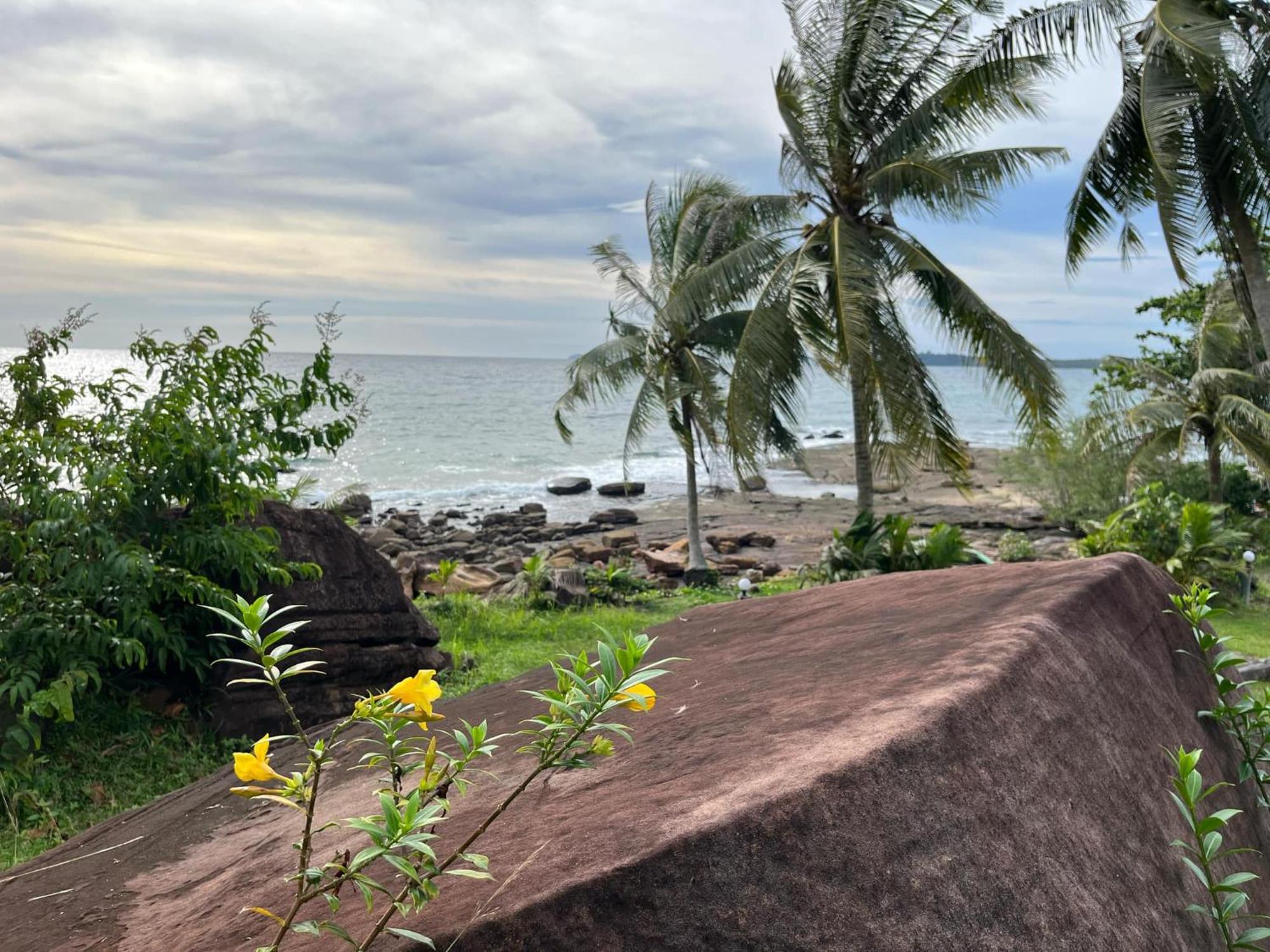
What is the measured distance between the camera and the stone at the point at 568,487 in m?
41.9

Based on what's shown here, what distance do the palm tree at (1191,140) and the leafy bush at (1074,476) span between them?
7401mm

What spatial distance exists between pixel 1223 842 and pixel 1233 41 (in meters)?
14.1

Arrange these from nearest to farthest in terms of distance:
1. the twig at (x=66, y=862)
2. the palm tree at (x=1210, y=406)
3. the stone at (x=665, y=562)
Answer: the twig at (x=66, y=862), the palm tree at (x=1210, y=406), the stone at (x=665, y=562)

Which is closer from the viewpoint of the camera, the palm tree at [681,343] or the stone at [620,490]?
the palm tree at [681,343]

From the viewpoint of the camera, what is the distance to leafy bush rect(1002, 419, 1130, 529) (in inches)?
974

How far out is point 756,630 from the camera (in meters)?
3.55

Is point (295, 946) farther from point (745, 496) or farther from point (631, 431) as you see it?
point (745, 496)

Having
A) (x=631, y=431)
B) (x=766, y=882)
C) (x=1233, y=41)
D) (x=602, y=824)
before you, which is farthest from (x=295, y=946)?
(x=631, y=431)

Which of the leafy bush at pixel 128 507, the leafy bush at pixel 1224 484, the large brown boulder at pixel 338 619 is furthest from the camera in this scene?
the leafy bush at pixel 1224 484

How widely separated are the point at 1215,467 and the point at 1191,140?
8.81 meters

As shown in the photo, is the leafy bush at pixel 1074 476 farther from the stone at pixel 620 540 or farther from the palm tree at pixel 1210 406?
the stone at pixel 620 540

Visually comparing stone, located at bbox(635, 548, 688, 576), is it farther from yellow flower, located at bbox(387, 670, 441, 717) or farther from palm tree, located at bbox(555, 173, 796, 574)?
yellow flower, located at bbox(387, 670, 441, 717)

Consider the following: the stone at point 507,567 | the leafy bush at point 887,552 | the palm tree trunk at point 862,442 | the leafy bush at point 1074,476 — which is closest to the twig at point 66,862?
the leafy bush at point 887,552

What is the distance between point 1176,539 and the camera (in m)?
15.5
